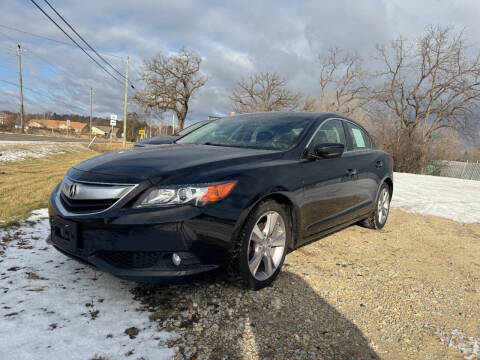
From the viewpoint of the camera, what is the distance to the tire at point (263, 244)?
7.92 feet

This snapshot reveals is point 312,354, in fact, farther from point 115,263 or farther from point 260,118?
point 260,118

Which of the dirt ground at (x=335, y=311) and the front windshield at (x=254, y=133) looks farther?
the front windshield at (x=254, y=133)

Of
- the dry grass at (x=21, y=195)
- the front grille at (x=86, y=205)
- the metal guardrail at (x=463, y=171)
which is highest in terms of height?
the front grille at (x=86, y=205)

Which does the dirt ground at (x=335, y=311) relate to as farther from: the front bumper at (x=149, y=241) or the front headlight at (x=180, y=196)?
the front headlight at (x=180, y=196)

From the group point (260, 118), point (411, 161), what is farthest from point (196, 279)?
point (411, 161)

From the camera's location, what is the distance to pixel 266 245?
8.73 feet

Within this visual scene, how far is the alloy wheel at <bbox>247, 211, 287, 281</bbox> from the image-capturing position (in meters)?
2.57

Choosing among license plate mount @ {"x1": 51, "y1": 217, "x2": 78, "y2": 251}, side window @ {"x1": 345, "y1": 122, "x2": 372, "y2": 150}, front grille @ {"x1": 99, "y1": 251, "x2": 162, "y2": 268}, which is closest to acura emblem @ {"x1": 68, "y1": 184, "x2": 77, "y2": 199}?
license plate mount @ {"x1": 51, "y1": 217, "x2": 78, "y2": 251}

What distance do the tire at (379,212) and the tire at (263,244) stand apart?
2331 millimetres

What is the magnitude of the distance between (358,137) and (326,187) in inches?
55.6

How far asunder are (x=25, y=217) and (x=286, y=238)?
348 centimetres

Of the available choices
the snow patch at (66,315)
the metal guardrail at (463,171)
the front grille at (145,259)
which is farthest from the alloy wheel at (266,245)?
the metal guardrail at (463,171)

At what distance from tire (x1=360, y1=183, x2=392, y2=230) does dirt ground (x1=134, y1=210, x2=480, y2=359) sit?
1017mm

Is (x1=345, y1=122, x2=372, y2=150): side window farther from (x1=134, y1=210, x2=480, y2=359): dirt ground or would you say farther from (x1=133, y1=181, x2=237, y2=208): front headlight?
(x1=133, y1=181, x2=237, y2=208): front headlight
